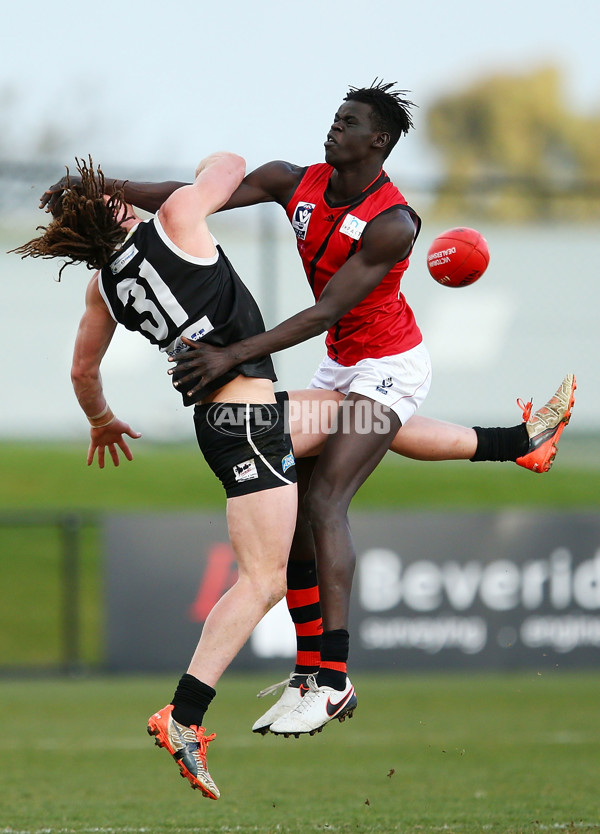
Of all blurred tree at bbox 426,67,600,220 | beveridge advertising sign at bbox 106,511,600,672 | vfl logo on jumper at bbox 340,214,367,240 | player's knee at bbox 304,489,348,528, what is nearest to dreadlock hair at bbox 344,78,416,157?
vfl logo on jumper at bbox 340,214,367,240

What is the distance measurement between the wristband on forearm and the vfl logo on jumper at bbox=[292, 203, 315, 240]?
1.25 metres

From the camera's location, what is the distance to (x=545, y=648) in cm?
1250

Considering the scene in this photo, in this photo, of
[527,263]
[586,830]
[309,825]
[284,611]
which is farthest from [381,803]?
[527,263]

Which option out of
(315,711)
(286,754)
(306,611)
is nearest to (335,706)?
(315,711)

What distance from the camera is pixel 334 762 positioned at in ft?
28.1

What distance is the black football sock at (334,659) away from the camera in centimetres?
526

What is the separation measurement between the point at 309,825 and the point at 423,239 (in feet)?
41.1

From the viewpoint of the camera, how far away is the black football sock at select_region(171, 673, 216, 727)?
504 cm

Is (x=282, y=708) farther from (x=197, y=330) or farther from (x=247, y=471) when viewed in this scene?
(x=197, y=330)

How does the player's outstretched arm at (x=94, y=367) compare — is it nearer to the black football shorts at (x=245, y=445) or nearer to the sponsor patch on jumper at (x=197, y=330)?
the sponsor patch on jumper at (x=197, y=330)

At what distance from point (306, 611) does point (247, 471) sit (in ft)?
3.01

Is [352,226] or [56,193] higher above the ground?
[56,193]

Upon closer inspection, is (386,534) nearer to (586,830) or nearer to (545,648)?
(545,648)

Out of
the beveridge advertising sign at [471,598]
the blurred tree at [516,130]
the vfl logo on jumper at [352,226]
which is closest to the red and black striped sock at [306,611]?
the vfl logo on jumper at [352,226]
